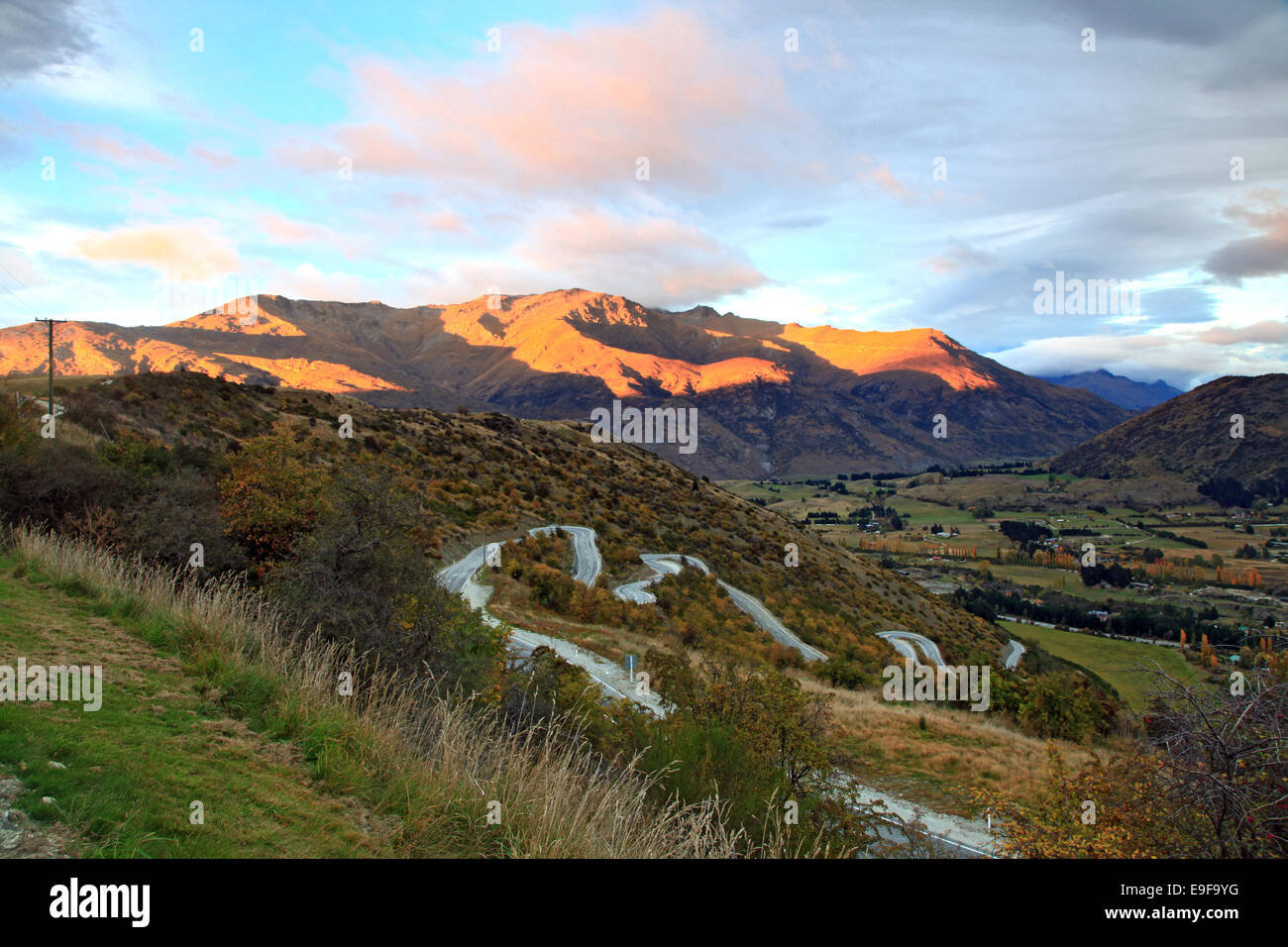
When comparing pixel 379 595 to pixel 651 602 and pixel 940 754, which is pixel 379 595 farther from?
pixel 651 602

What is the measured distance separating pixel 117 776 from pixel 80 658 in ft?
9.97

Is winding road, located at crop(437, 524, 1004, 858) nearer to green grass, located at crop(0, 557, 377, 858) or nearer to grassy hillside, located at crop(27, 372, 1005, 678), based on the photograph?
grassy hillside, located at crop(27, 372, 1005, 678)

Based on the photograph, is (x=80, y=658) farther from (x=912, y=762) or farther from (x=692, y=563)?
(x=692, y=563)

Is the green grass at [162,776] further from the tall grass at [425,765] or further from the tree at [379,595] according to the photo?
the tree at [379,595]

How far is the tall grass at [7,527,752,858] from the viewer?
4.26 meters

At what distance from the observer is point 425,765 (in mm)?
4953

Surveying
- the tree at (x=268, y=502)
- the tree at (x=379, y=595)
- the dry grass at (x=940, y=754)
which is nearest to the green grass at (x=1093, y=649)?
the dry grass at (x=940, y=754)

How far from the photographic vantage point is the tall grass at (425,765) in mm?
4258

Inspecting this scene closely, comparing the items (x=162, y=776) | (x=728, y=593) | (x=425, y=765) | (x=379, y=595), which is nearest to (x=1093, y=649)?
(x=728, y=593)

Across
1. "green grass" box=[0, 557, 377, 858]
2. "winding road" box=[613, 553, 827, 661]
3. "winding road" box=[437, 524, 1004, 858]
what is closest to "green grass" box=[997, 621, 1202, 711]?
"winding road" box=[437, 524, 1004, 858]
